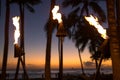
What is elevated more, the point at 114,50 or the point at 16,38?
the point at 16,38

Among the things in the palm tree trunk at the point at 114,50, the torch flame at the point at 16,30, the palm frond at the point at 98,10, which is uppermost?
the palm frond at the point at 98,10

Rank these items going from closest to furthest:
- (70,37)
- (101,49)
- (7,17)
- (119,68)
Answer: (101,49), (119,68), (7,17), (70,37)

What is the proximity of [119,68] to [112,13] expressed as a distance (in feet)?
8.25

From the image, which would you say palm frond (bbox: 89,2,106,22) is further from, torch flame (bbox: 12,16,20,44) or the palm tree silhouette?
torch flame (bbox: 12,16,20,44)

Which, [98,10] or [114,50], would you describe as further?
[98,10]

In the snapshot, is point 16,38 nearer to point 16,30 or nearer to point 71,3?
point 16,30

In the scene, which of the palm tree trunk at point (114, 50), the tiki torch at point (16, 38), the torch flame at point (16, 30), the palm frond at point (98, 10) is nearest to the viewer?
the palm tree trunk at point (114, 50)

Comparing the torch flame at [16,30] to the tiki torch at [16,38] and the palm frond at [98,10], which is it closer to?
the tiki torch at [16,38]

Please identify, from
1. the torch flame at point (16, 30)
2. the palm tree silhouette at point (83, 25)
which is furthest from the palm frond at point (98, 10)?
the torch flame at point (16, 30)

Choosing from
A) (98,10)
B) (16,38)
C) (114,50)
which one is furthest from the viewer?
(98,10)

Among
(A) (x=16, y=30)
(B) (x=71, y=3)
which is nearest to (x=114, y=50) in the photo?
(A) (x=16, y=30)

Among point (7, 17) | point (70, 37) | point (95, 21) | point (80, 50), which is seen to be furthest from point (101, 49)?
point (80, 50)

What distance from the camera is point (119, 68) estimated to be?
1252 cm

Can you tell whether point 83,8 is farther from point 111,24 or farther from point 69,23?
point 111,24
